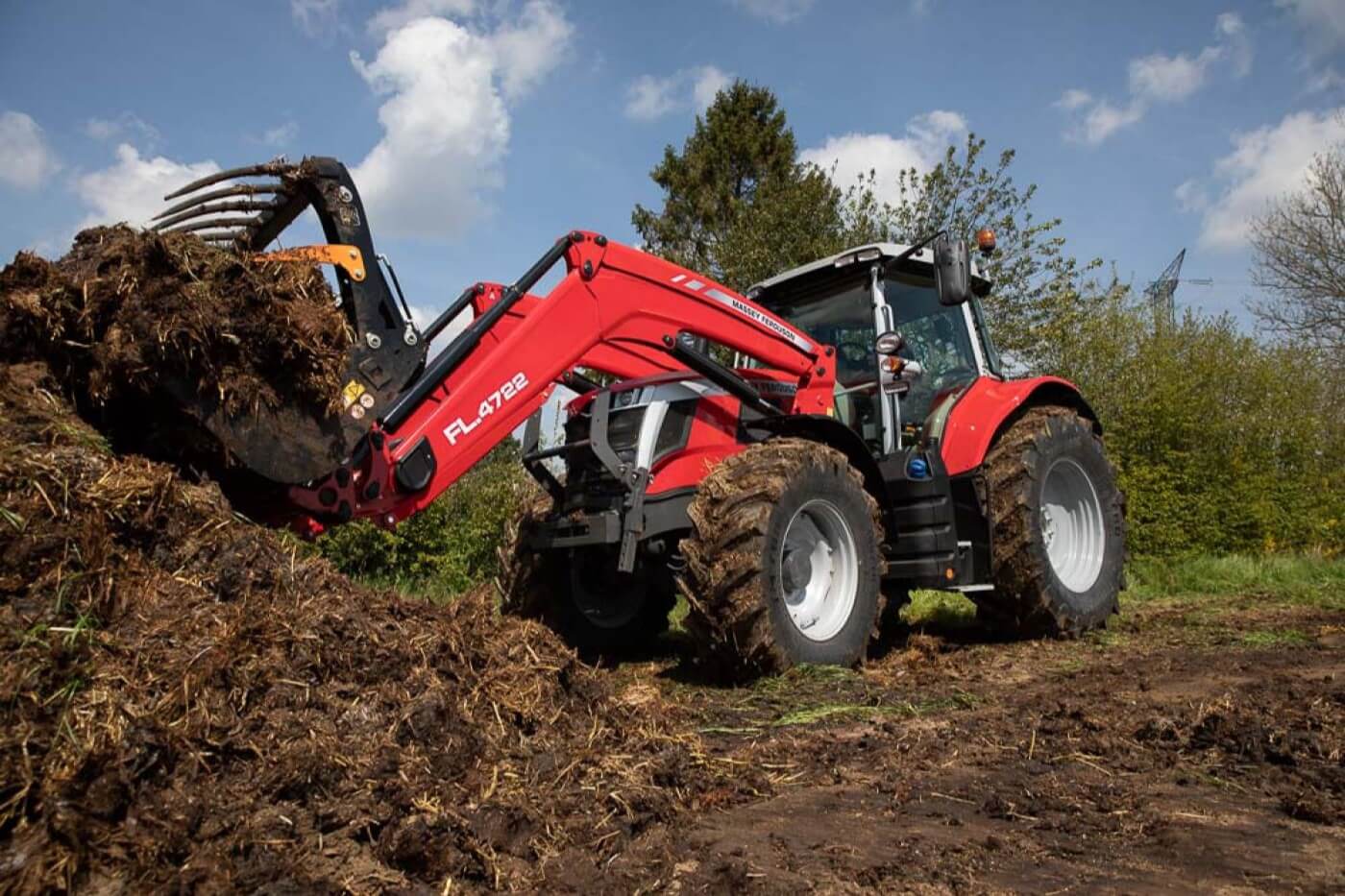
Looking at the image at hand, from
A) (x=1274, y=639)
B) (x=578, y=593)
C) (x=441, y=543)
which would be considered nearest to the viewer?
(x=578, y=593)

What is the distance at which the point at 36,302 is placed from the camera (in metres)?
3.30

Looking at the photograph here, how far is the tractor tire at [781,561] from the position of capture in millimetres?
4746

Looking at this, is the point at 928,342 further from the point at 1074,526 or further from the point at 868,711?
the point at 868,711

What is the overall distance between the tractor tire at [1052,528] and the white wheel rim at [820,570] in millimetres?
1373

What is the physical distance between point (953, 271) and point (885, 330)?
0.72 meters

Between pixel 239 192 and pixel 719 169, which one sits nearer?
pixel 239 192

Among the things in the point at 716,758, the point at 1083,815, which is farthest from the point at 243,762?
the point at 1083,815

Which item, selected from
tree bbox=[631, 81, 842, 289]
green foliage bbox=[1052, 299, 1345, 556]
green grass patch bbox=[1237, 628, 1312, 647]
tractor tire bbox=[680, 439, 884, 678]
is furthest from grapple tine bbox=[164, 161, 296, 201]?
Answer: tree bbox=[631, 81, 842, 289]

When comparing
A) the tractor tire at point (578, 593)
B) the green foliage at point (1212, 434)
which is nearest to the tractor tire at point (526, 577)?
the tractor tire at point (578, 593)

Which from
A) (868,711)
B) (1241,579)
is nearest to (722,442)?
(868,711)

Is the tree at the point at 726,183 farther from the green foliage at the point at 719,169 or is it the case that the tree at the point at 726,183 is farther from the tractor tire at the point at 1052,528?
the tractor tire at the point at 1052,528

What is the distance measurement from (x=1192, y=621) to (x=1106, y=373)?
9225 millimetres

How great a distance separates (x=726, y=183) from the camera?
2259 cm

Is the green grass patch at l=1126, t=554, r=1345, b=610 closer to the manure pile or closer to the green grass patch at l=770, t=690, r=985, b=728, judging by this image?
the green grass patch at l=770, t=690, r=985, b=728
